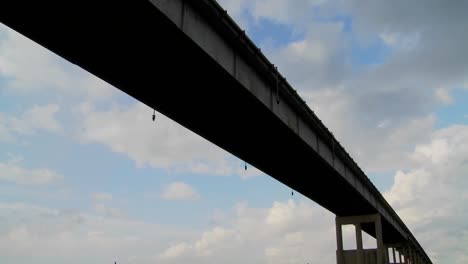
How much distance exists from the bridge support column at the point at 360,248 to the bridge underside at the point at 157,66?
19773mm

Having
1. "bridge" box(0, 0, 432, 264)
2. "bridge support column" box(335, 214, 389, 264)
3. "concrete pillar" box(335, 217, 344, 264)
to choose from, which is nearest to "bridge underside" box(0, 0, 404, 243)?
"bridge" box(0, 0, 432, 264)

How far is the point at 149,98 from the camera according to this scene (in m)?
17.2

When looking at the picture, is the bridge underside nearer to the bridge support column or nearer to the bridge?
the bridge

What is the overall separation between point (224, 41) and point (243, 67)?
1.60 m

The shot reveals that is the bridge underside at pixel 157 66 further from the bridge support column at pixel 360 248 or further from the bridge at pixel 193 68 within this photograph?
the bridge support column at pixel 360 248

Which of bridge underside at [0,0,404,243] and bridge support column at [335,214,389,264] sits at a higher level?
bridge underside at [0,0,404,243]

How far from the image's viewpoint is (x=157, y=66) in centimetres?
1502

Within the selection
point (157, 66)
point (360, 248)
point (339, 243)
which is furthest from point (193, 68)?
point (339, 243)

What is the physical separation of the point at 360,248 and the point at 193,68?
31361 millimetres

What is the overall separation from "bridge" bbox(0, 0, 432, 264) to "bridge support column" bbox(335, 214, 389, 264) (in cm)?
1609

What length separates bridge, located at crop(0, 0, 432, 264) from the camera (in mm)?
12524

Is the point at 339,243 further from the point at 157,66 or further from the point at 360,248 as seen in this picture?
the point at 157,66

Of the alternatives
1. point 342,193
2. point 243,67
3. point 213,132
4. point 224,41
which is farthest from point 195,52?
point 342,193

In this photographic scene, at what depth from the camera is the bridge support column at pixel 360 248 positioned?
130 ft
